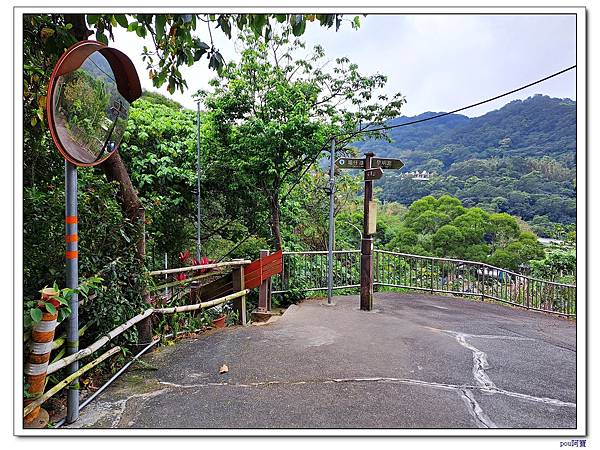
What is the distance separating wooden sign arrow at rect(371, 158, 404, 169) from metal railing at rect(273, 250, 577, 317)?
1367 mm

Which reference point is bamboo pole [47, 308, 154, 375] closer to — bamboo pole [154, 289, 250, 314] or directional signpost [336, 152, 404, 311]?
bamboo pole [154, 289, 250, 314]

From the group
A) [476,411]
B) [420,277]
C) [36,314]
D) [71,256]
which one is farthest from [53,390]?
[420,277]

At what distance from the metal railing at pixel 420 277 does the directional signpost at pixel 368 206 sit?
2.84 feet

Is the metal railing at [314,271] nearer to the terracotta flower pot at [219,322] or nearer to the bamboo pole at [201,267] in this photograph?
the bamboo pole at [201,267]

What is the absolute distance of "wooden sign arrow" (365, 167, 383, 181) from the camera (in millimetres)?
3768

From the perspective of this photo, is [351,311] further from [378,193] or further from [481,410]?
[378,193]

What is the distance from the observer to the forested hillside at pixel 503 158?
2254 mm

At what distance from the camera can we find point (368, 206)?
12.9 ft

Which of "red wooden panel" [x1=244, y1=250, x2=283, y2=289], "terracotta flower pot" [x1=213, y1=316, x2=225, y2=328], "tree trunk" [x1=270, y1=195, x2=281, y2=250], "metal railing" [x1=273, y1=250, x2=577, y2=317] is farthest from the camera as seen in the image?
"tree trunk" [x1=270, y1=195, x2=281, y2=250]

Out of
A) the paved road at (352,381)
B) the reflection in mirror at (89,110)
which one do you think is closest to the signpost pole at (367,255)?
the paved road at (352,381)

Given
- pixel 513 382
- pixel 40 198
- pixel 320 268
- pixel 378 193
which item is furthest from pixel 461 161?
pixel 40 198

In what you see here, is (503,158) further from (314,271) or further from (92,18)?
(92,18)

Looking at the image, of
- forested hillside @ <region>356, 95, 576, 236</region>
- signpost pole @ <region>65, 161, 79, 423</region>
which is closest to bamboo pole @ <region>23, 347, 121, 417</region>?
signpost pole @ <region>65, 161, 79, 423</region>
